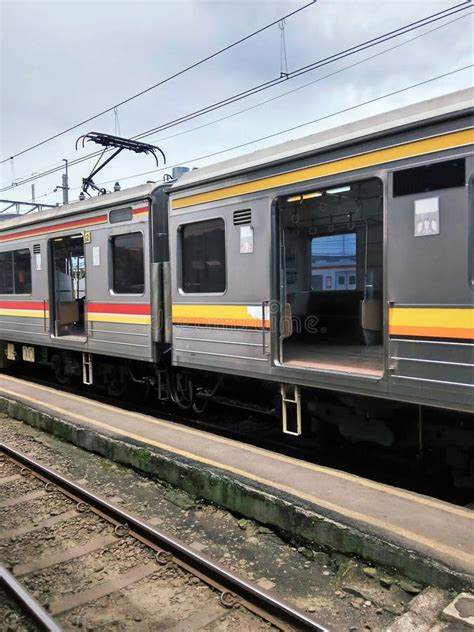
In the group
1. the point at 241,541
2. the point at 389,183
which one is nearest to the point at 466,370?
the point at 389,183

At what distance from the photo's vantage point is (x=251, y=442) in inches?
264

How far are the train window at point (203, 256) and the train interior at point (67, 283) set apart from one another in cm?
352

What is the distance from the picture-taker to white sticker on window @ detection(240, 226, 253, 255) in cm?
560

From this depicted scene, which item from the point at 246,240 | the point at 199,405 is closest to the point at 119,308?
the point at 199,405

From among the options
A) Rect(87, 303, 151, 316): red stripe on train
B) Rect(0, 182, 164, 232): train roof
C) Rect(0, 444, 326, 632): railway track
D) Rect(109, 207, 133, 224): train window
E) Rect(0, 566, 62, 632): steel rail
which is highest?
Rect(0, 182, 164, 232): train roof

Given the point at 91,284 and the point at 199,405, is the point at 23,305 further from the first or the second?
the point at 199,405

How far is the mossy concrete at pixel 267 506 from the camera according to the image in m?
3.37

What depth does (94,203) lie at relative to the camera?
8.15 metres

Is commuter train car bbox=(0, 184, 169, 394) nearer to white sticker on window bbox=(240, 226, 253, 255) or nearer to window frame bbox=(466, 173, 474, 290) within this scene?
white sticker on window bbox=(240, 226, 253, 255)

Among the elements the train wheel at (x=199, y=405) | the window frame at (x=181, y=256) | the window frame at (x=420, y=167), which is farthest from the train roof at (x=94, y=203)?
the window frame at (x=420, y=167)

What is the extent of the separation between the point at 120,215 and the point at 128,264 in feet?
2.26

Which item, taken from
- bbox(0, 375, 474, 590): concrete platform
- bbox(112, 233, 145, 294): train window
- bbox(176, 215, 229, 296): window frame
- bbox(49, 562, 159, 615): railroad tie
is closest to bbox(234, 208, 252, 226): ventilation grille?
bbox(176, 215, 229, 296): window frame

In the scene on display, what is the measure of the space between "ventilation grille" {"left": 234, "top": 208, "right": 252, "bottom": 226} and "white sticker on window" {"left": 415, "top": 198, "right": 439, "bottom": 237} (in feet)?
6.18

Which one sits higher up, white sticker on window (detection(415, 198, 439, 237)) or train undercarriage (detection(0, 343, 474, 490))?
white sticker on window (detection(415, 198, 439, 237))
